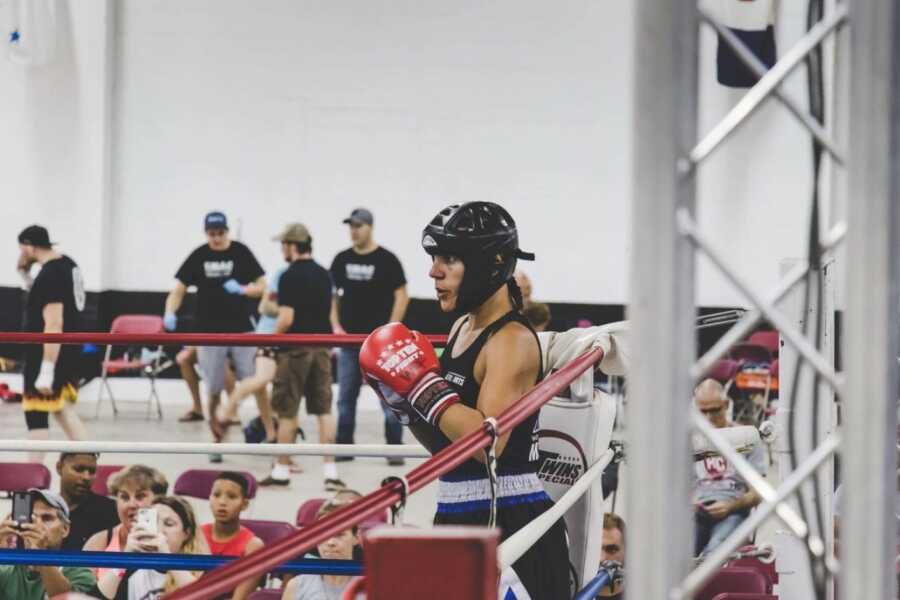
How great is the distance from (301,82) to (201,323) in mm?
2864

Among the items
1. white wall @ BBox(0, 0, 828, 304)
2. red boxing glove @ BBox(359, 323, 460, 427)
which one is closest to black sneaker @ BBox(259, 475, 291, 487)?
white wall @ BBox(0, 0, 828, 304)

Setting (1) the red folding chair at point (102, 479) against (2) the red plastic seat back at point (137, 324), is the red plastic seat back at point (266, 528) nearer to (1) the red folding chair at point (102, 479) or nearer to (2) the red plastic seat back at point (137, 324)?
(1) the red folding chair at point (102, 479)

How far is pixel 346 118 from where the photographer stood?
9547 millimetres

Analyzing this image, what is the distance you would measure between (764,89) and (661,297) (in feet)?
0.78

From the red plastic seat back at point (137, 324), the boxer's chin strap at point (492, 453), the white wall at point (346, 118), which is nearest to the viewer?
the boxer's chin strap at point (492, 453)

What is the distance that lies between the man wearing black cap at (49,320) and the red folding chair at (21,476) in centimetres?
126

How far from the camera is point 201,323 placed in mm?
7332

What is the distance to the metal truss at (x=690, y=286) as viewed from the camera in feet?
3.93

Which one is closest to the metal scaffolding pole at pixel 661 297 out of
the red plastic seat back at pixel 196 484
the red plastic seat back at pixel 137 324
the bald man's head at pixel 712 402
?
the red plastic seat back at pixel 196 484

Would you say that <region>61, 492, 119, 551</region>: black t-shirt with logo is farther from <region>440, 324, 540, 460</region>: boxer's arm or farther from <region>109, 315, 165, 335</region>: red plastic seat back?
<region>109, 315, 165, 335</region>: red plastic seat back

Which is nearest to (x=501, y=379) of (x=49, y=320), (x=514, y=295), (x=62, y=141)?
(x=514, y=295)

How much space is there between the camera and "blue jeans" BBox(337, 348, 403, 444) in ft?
21.4

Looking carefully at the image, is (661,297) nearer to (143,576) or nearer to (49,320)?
(143,576)

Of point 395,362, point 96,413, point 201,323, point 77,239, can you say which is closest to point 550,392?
point 395,362
